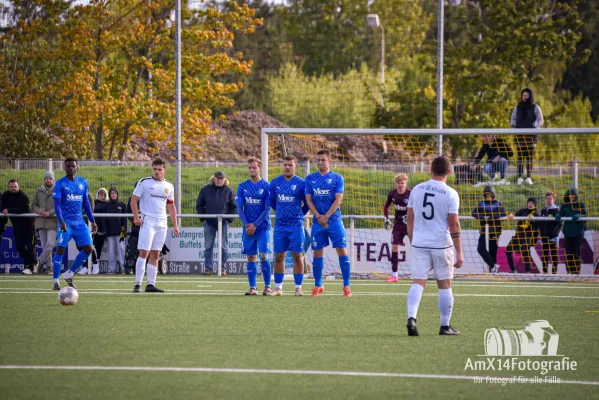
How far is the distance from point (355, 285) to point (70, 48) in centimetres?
1355

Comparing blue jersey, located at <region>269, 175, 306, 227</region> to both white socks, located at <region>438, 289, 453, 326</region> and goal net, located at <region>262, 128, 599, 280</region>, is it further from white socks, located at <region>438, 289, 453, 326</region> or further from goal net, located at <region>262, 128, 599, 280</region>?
white socks, located at <region>438, 289, 453, 326</region>

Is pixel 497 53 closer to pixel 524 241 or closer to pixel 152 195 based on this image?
pixel 524 241

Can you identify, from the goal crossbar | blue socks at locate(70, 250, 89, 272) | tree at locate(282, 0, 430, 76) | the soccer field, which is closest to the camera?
the soccer field

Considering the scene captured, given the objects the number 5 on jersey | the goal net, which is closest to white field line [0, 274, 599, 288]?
the goal net

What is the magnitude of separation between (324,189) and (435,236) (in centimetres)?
473

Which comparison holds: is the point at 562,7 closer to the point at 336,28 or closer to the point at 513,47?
the point at 513,47

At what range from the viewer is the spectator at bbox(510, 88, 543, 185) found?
798 inches

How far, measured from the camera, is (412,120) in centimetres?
3048

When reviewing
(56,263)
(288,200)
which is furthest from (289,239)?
(56,263)

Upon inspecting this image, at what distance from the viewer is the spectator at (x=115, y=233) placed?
20.1 metres

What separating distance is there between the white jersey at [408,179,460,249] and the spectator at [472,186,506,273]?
9907mm

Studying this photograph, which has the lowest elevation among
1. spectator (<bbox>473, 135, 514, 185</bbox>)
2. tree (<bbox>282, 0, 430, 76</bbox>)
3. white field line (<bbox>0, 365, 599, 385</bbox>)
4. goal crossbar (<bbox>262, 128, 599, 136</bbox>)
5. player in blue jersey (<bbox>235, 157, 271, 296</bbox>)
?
white field line (<bbox>0, 365, 599, 385</bbox>)

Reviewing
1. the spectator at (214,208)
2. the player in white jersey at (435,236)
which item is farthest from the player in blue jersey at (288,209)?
the spectator at (214,208)

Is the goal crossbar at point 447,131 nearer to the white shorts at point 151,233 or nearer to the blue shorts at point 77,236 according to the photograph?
the white shorts at point 151,233
